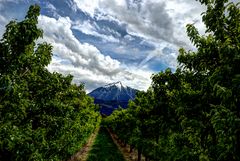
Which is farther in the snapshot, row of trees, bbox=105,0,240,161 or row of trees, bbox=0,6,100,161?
row of trees, bbox=0,6,100,161

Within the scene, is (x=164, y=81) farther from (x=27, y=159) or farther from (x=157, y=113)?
(x=27, y=159)

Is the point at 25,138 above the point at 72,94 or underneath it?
underneath

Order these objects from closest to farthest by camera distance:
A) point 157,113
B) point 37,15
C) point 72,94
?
point 37,15, point 72,94, point 157,113

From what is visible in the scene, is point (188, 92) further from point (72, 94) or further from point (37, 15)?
point (72, 94)

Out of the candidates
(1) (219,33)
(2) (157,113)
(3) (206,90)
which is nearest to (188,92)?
(3) (206,90)

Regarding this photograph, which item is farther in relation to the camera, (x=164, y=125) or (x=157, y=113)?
(x=157, y=113)

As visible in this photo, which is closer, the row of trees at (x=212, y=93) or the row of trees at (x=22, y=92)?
the row of trees at (x=212, y=93)

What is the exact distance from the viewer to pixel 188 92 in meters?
12.4

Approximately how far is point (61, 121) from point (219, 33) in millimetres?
9453

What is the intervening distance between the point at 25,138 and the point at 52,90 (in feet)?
16.7

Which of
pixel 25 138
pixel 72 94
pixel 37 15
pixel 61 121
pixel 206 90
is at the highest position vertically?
pixel 37 15

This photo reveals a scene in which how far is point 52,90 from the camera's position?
15.8 metres

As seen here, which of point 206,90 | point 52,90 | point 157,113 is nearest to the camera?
point 206,90

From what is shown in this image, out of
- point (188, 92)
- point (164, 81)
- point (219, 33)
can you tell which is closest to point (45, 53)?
point (188, 92)
